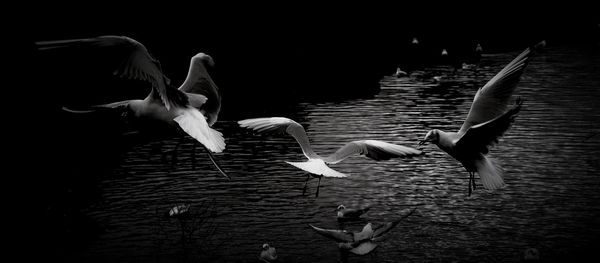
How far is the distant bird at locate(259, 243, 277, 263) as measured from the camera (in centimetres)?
1048

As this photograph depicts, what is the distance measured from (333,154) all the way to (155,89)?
108 inches

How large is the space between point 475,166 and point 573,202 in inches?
115

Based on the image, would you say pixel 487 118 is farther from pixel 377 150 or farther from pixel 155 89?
pixel 155 89

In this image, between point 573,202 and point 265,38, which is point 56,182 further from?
point 265,38

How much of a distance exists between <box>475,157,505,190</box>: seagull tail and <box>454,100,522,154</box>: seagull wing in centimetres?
22

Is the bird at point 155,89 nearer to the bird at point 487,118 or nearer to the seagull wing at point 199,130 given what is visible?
the seagull wing at point 199,130

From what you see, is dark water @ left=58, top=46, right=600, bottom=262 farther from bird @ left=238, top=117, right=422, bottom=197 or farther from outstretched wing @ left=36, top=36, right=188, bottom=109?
outstretched wing @ left=36, top=36, right=188, bottom=109

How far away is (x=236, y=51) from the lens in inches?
1678

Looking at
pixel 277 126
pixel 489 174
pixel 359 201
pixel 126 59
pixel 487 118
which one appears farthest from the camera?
pixel 359 201

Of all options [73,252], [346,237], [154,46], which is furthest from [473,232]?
[154,46]

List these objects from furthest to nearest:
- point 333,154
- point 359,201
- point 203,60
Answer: point 359,201 → point 203,60 → point 333,154

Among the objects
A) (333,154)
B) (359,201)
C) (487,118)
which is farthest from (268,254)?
(487,118)

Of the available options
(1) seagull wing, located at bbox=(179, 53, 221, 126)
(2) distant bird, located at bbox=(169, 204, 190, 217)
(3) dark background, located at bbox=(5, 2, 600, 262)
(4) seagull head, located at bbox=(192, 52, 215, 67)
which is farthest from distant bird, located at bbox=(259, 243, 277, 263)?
(3) dark background, located at bbox=(5, 2, 600, 262)

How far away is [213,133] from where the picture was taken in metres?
9.78
